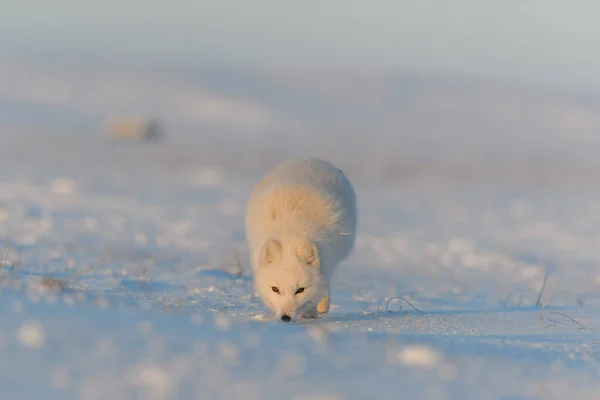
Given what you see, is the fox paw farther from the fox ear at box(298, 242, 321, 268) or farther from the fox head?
the fox ear at box(298, 242, 321, 268)

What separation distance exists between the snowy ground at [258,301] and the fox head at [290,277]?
238 mm

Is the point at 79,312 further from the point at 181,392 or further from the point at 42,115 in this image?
the point at 42,115

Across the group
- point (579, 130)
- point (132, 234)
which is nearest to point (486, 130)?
point (579, 130)

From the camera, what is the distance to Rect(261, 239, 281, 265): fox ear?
19.3 ft

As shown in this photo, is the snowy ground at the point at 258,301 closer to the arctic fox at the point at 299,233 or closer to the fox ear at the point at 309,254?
the arctic fox at the point at 299,233

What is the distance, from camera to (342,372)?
3.51 meters

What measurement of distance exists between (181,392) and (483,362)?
152 centimetres

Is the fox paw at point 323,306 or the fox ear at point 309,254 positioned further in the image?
the fox paw at point 323,306

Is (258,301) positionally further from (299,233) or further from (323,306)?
(299,233)

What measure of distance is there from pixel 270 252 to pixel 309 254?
0.27m

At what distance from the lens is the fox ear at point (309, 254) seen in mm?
5871

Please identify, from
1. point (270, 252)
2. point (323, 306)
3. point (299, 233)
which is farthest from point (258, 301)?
point (270, 252)

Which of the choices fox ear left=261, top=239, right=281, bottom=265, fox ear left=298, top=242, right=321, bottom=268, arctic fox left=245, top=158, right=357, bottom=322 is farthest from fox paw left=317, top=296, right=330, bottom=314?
fox ear left=261, top=239, right=281, bottom=265

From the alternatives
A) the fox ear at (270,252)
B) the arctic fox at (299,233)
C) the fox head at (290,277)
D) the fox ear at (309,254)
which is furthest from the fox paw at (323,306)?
the fox ear at (270,252)
